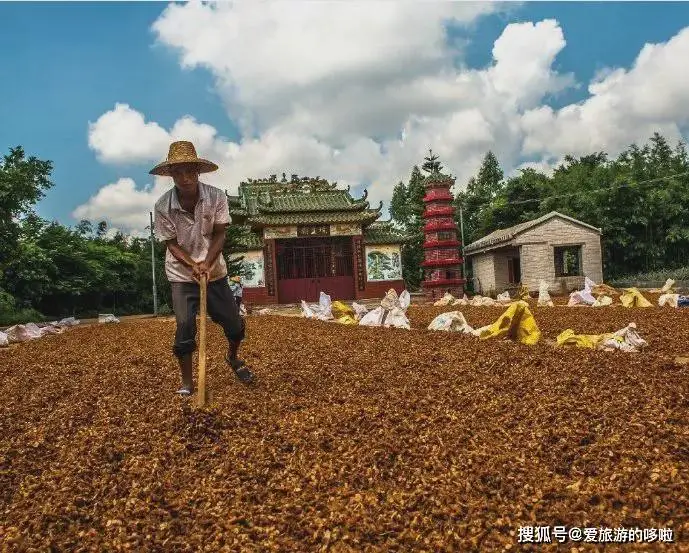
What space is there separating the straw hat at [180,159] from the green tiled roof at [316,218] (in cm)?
1702

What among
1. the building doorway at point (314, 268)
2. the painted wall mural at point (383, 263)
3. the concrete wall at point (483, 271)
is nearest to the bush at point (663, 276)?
the concrete wall at point (483, 271)

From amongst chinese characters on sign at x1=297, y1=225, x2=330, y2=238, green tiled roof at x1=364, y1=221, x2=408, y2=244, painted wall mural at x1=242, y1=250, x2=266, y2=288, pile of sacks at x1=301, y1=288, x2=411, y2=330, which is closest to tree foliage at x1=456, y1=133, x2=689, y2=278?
green tiled roof at x1=364, y1=221, x2=408, y2=244

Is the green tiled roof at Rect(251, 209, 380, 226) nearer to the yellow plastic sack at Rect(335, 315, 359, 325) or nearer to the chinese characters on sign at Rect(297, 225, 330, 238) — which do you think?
the chinese characters on sign at Rect(297, 225, 330, 238)

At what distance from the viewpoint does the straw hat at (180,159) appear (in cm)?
367

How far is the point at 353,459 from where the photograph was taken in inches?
101

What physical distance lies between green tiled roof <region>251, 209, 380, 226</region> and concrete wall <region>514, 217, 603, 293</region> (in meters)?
5.29

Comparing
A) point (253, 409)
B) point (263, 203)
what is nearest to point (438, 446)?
point (253, 409)

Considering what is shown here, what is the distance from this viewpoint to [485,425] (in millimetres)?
2926

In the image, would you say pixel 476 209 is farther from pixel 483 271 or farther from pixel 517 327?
pixel 517 327

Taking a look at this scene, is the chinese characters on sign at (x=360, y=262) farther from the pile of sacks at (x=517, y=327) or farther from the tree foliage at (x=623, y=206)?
the pile of sacks at (x=517, y=327)

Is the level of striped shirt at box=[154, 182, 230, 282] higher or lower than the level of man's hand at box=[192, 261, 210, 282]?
higher

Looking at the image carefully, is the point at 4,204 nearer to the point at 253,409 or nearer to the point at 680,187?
the point at 253,409

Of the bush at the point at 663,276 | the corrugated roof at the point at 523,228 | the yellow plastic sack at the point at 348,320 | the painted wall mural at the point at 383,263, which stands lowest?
the yellow plastic sack at the point at 348,320

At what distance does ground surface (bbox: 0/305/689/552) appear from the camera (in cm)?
203
